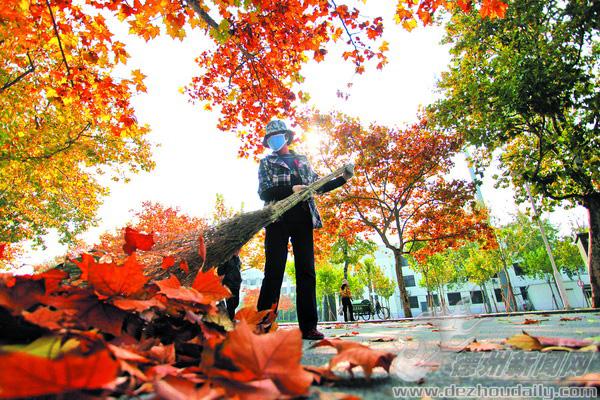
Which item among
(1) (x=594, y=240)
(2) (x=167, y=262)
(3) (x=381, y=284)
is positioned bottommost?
(2) (x=167, y=262)

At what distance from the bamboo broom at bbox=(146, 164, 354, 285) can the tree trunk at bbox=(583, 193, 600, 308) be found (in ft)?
33.3

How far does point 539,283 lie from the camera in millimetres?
40312

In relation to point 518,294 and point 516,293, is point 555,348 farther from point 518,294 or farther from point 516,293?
point 516,293

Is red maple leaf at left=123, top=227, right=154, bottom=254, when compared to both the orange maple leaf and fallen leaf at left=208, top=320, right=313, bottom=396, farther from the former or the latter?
the orange maple leaf

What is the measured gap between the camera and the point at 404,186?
13.2 meters

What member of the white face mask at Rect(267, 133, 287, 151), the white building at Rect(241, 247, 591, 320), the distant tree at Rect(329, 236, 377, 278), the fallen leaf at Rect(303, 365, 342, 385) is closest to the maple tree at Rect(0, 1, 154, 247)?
the white face mask at Rect(267, 133, 287, 151)

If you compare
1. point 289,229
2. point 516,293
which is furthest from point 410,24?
point 516,293

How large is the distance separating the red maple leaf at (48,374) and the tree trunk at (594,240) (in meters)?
11.5

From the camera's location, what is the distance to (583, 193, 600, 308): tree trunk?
8.40 m

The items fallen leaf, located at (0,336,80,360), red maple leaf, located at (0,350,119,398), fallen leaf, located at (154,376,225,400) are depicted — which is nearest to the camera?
red maple leaf, located at (0,350,119,398)

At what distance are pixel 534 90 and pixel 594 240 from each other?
4.68 meters

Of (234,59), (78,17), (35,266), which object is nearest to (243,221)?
(35,266)

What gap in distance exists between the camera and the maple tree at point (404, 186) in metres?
12.6

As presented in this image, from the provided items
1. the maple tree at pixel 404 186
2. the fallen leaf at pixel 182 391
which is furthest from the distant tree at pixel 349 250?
the fallen leaf at pixel 182 391
